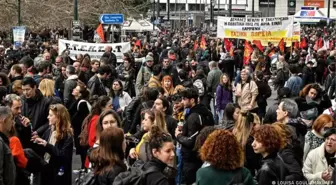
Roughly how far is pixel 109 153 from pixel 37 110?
384 centimetres

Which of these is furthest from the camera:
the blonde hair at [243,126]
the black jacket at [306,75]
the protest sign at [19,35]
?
the protest sign at [19,35]

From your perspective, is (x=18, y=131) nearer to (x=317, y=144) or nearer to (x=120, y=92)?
(x=317, y=144)

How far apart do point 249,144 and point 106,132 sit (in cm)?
216

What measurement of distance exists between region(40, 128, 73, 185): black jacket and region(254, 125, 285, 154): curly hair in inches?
96.8

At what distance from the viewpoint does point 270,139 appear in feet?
19.5

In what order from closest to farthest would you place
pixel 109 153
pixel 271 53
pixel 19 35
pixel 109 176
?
pixel 109 176 < pixel 109 153 < pixel 19 35 < pixel 271 53

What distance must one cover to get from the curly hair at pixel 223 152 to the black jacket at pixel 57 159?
2456mm

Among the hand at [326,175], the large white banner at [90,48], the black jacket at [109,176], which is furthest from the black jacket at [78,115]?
the large white banner at [90,48]

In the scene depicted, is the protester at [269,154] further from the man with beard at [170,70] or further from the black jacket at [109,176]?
the man with beard at [170,70]

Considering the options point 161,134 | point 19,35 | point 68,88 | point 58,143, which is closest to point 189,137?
point 58,143

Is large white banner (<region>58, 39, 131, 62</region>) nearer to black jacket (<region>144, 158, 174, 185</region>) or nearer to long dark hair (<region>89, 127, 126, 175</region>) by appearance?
long dark hair (<region>89, 127, 126, 175</region>)

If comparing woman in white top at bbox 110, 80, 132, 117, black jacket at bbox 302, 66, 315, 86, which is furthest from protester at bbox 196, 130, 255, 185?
black jacket at bbox 302, 66, 315, 86

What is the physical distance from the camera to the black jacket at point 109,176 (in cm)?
545

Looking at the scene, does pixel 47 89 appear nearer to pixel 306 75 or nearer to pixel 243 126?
pixel 243 126
